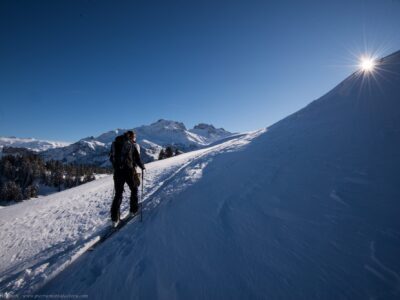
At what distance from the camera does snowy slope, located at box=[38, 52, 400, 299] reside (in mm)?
2906

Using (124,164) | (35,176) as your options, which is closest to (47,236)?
(124,164)

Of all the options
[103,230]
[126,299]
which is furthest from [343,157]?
[103,230]

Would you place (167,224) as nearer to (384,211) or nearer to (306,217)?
(306,217)

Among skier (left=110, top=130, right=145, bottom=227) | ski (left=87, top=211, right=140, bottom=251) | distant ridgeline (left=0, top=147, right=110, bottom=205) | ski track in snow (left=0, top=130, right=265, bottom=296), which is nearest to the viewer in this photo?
ski track in snow (left=0, top=130, right=265, bottom=296)

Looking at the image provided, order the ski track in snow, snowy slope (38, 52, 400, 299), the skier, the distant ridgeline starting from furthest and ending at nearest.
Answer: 1. the distant ridgeline
2. the skier
3. the ski track in snow
4. snowy slope (38, 52, 400, 299)

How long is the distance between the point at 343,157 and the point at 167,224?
5.47 metres

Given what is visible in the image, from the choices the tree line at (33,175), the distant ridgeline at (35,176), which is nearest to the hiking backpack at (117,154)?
the tree line at (33,175)

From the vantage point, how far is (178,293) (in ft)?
9.91

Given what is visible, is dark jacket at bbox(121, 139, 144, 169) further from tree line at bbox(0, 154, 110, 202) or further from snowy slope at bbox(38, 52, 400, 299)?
tree line at bbox(0, 154, 110, 202)

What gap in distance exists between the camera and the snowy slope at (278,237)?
2.91 meters

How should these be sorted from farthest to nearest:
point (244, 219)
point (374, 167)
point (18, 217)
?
point (18, 217)
point (374, 167)
point (244, 219)

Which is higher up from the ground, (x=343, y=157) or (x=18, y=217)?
(x=343, y=157)

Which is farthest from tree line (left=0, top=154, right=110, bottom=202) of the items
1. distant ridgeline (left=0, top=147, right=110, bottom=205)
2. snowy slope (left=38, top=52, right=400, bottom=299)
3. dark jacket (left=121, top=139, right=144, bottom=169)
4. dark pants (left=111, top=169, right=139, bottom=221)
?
snowy slope (left=38, top=52, right=400, bottom=299)

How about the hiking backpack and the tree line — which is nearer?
the hiking backpack
